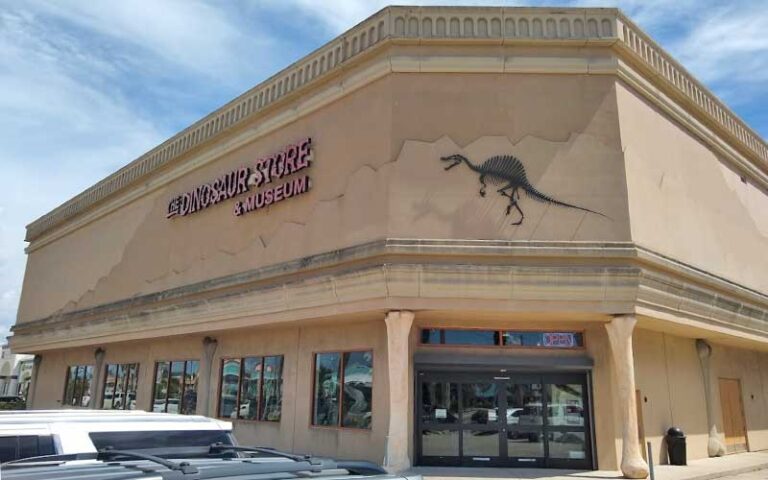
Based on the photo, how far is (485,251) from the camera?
14.5 meters

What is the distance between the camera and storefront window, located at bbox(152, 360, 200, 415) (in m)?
22.8

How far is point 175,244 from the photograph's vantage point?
23469 millimetres

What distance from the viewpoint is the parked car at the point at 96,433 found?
5008 millimetres

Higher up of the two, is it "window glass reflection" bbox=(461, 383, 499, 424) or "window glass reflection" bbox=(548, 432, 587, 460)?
"window glass reflection" bbox=(461, 383, 499, 424)

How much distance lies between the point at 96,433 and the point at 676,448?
52.9 feet

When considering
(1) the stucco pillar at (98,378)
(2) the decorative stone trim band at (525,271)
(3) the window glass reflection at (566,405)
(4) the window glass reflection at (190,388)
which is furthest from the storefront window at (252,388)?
(1) the stucco pillar at (98,378)

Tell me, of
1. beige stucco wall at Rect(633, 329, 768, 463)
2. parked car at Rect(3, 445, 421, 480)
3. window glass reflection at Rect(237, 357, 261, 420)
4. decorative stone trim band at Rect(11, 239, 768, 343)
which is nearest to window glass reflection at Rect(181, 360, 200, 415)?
window glass reflection at Rect(237, 357, 261, 420)

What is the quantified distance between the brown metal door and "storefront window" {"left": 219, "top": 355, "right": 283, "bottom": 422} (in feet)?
49.1

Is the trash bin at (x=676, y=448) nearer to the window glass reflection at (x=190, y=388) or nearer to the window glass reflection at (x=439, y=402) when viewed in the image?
the window glass reflection at (x=439, y=402)

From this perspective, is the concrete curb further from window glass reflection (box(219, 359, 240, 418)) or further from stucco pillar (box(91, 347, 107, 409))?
stucco pillar (box(91, 347, 107, 409))

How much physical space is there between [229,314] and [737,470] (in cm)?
1540

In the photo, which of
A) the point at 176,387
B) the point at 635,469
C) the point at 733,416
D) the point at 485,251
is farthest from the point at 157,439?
the point at 733,416

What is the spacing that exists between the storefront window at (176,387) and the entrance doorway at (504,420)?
10746 millimetres

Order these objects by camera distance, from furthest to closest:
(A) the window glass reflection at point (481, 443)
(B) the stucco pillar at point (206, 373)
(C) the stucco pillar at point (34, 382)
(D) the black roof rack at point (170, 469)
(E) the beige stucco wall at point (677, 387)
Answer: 1. (C) the stucco pillar at point (34, 382)
2. (B) the stucco pillar at point (206, 373)
3. (E) the beige stucco wall at point (677, 387)
4. (A) the window glass reflection at point (481, 443)
5. (D) the black roof rack at point (170, 469)
